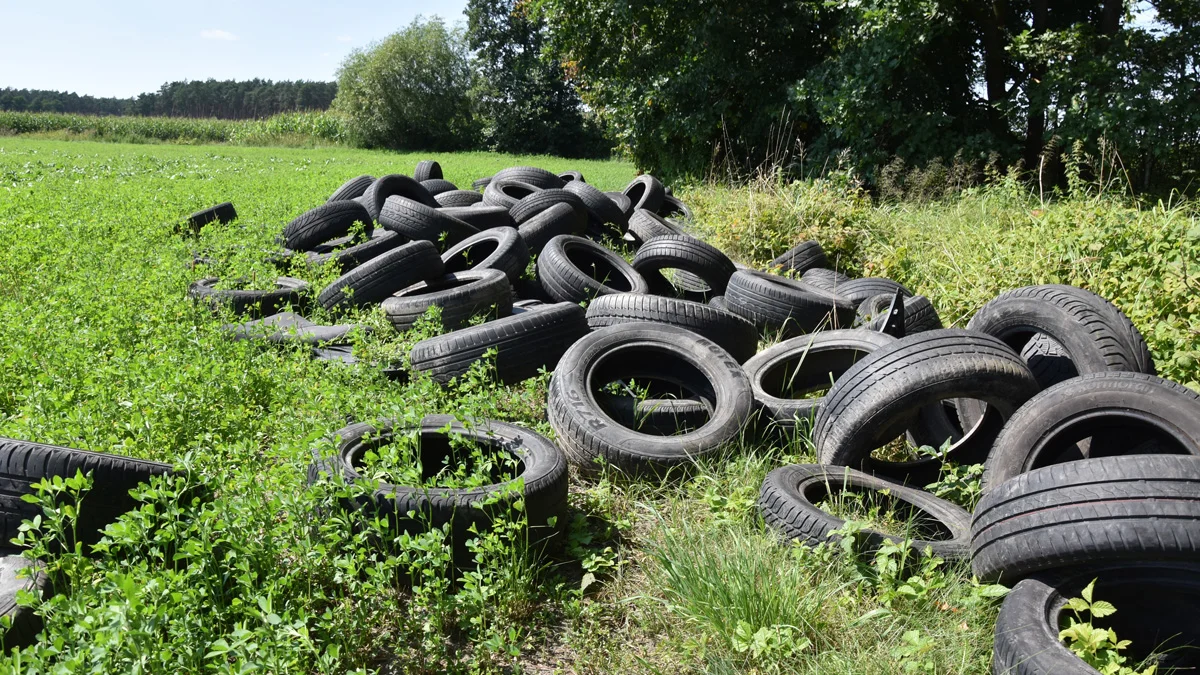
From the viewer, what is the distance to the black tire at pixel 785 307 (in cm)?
677

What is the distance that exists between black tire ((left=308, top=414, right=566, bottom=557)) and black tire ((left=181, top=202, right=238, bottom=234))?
809 centimetres

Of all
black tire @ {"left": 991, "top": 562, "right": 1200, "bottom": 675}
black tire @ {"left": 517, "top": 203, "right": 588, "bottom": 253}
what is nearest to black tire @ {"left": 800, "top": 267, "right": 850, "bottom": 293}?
black tire @ {"left": 517, "top": 203, "right": 588, "bottom": 253}

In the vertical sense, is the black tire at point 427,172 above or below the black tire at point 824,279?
above

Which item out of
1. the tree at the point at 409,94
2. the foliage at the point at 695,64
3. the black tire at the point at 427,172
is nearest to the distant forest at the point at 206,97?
the tree at the point at 409,94

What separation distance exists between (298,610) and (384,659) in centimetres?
40

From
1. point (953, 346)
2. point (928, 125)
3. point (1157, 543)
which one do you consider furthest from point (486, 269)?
point (928, 125)

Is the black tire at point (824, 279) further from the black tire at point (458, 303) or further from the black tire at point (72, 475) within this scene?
the black tire at point (72, 475)

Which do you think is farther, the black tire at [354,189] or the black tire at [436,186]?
the black tire at [436,186]

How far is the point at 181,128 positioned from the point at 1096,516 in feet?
169

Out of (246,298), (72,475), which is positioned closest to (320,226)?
(246,298)

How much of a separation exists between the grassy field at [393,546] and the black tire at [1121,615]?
24cm

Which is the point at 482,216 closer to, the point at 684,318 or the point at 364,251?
the point at 364,251

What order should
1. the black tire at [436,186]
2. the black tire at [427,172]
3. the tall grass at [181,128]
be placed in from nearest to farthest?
the black tire at [436,186] → the black tire at [427,172] → the tall grass at [181,128]

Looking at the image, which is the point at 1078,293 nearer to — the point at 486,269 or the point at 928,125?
the point at 486,269
